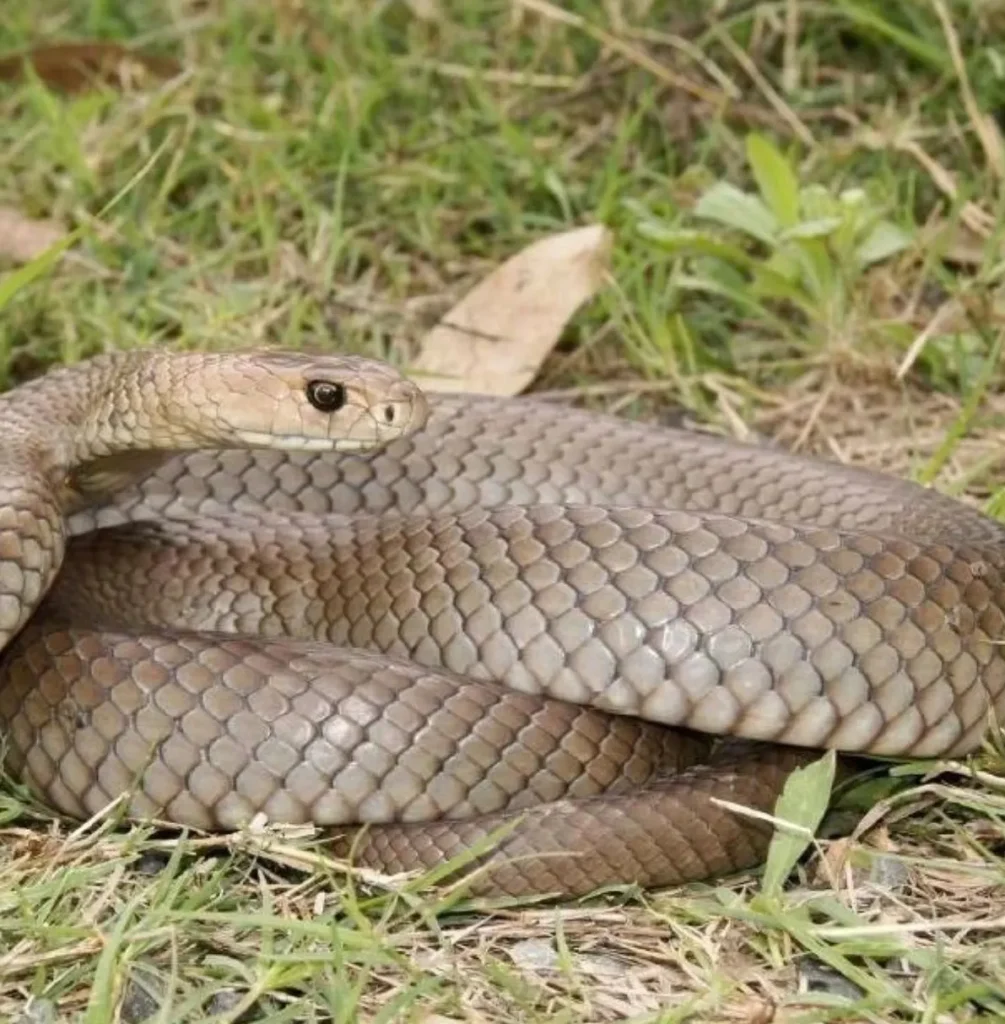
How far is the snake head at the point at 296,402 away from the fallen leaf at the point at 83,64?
10.1 ft

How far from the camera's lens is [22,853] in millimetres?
3801

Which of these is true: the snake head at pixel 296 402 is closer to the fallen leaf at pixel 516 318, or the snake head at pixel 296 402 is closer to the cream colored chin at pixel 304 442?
the cream colored chin at pixel 304 442

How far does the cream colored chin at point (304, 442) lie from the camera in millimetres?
4297

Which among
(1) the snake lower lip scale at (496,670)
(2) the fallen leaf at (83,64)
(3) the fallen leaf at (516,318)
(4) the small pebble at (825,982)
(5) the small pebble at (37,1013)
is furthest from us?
(2) the fallen leaf at (83,64)

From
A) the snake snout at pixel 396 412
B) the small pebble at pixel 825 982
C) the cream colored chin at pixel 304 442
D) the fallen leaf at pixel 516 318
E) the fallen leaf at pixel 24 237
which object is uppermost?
the snake snout at pixel 396 412

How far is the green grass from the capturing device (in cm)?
339

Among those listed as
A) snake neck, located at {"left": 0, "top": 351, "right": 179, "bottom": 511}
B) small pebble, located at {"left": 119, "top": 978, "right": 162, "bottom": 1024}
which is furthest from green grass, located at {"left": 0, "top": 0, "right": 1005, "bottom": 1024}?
snake neck, located at {"left": 0, "top": 351, "right": 179, "bottom": 511}

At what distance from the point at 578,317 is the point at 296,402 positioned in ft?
6.39

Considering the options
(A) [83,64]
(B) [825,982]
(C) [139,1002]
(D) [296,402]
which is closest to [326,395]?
(D) [296,402]

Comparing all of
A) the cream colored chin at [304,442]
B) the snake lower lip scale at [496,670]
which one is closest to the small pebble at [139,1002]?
the snake lower lip scale at [496,670]

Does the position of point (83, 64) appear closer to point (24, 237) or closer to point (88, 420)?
point (24, 237)

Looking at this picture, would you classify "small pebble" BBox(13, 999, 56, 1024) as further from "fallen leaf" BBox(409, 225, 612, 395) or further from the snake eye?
"fallen leaf" BBox(409, 225, 612, 395)

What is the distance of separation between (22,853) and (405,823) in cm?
74

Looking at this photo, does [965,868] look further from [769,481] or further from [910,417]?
[910,417]
